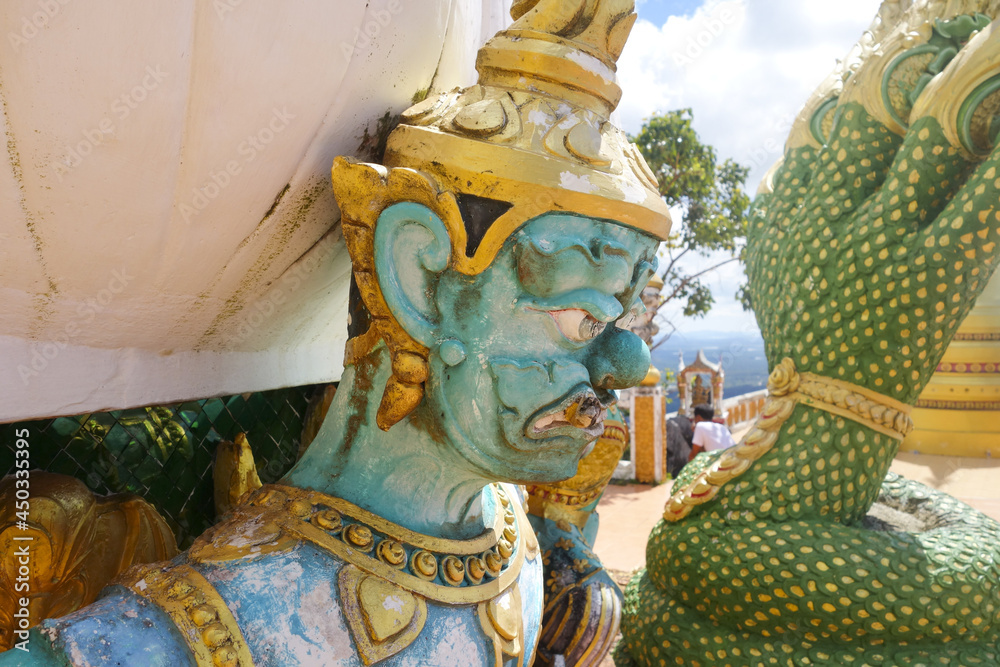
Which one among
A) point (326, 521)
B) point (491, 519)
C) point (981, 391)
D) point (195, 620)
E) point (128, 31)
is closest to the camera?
point (128, 31)

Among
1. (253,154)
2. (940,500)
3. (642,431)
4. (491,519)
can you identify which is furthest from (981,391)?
(253,154)

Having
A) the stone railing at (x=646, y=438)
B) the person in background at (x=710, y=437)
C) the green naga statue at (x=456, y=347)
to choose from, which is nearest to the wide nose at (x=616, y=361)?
the green naga statue at (x=456, y=347)

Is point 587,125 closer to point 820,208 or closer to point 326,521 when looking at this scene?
point 326,521

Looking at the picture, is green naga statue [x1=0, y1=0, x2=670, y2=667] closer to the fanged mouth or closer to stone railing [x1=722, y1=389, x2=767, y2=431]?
the fanged mouth

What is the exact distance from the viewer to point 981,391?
26.2 ft

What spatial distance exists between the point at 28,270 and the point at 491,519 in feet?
2.68

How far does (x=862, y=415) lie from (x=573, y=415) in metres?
1.73

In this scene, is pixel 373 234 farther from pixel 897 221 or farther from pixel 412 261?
pixel 897 221

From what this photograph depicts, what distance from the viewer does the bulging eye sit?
1.08m

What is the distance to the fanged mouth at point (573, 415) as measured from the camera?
107 cm
